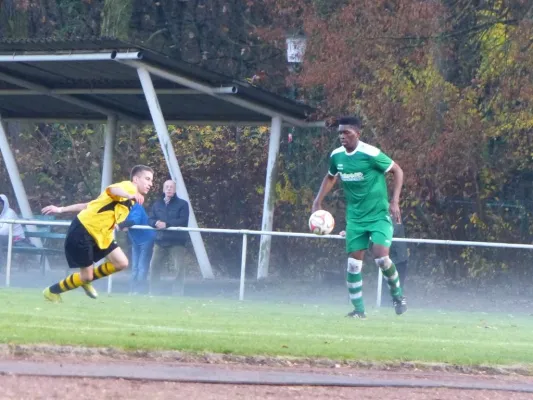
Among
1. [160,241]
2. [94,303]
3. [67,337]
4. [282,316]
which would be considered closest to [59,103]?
[160,241]

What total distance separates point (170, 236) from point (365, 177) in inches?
246

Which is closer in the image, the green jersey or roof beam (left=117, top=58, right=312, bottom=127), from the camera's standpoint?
the green jersey

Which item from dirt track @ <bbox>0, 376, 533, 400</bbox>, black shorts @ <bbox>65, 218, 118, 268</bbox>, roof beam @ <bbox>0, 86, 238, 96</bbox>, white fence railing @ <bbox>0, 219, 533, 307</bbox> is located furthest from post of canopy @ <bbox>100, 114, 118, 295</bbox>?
dirt track @ <bbox>0, 376, 533, 400</bbox>

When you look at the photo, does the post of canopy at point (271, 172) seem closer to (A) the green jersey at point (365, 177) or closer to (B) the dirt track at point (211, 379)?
(A) the green jersey at point (365, 177)

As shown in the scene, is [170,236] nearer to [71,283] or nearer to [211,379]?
[71,283]

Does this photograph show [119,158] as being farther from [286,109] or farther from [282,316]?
A: [282,316]

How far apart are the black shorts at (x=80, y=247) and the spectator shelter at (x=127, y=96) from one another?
5.91 meters

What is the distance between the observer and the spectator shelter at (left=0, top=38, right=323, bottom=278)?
19.1m

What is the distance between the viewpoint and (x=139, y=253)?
59.9 ft

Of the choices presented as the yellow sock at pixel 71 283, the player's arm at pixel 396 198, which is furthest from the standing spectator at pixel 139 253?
the player's arm at pixel 396 198

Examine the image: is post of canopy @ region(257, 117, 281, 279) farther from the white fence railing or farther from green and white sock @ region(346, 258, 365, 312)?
green and white sock @ region(346, 258, 365, 312)

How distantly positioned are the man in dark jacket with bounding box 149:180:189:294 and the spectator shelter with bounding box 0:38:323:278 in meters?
0.35

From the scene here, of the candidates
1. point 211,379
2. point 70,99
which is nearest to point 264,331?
point 211,379

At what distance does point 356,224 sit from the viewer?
13102 millimetres
